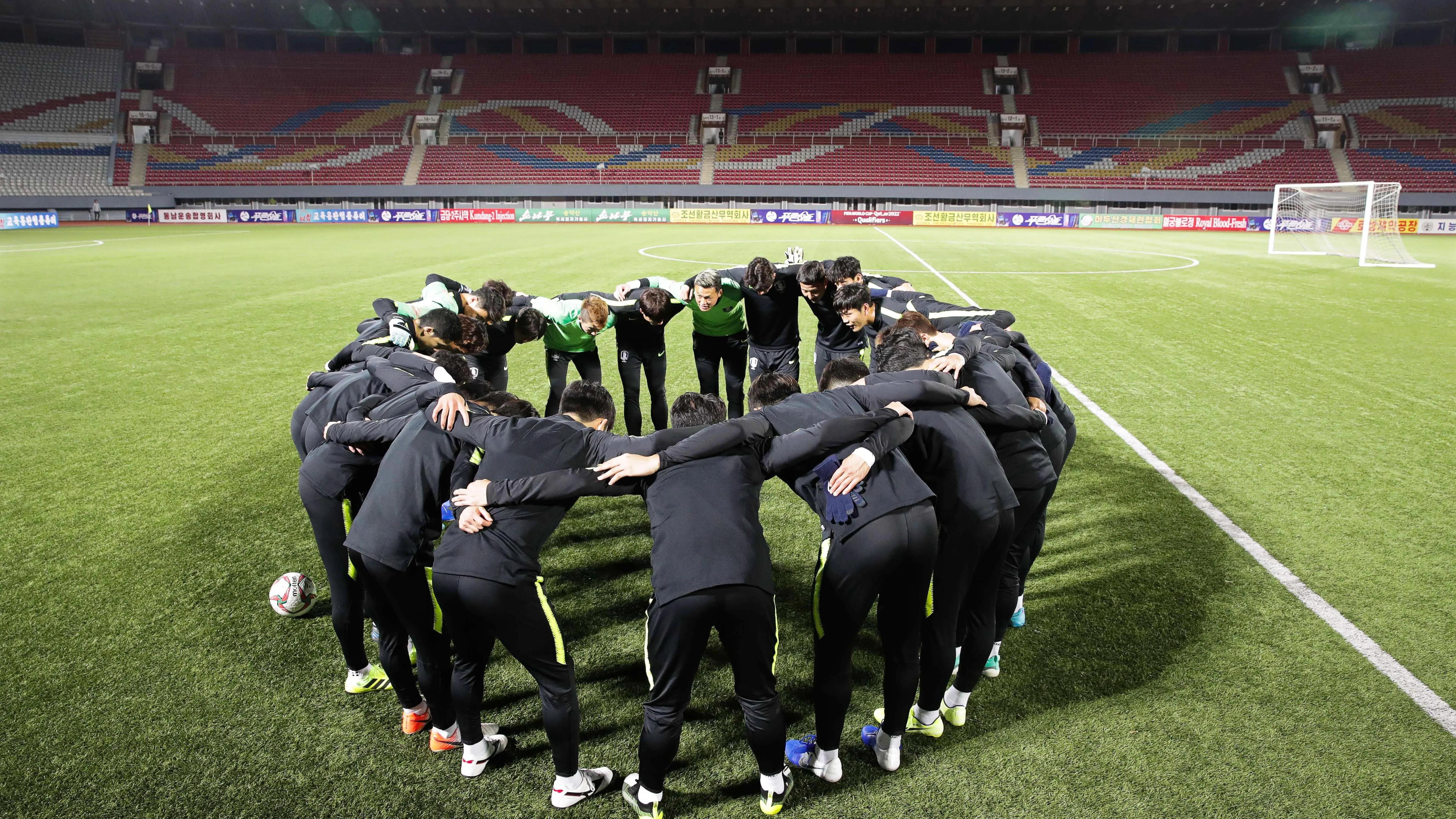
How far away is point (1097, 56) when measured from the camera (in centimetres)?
6125

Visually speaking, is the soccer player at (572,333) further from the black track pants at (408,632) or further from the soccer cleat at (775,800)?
the soccer cleat at (775,800)

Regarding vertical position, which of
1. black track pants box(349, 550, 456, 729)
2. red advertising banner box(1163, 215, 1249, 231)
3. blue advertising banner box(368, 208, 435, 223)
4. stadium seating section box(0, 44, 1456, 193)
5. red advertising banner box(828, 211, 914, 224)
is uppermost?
stadium seating section box(0, 44, 1456, 193)

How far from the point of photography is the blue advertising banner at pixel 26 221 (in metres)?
39.2

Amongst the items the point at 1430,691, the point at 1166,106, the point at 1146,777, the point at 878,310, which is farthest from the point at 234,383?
the point at 1166,106

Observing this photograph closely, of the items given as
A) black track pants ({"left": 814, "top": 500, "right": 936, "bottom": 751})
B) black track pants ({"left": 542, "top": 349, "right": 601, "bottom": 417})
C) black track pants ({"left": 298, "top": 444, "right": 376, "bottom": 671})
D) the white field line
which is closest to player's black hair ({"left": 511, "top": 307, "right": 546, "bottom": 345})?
black track pants ({"left": 542, "top": 349, "right": 601, "bottom": 417})

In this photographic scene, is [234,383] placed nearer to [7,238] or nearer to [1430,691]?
[1430,691]

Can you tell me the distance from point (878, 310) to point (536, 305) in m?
3.45

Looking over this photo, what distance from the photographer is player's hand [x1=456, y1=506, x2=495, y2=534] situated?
3.58 m

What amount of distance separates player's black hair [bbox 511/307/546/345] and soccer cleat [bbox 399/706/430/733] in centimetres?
391

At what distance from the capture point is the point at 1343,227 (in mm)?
32094

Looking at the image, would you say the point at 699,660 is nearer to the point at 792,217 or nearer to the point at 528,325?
the point at 528,325

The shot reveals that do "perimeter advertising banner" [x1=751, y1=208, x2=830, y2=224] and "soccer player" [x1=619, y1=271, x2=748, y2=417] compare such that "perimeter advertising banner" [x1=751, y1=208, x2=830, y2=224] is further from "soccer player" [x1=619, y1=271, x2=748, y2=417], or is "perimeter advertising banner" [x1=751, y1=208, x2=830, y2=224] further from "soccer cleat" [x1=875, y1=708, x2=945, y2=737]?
"soccer cleat" [x1=875, y1=708, x2=945, y2=737]

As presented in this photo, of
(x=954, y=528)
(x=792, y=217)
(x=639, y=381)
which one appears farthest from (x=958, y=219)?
(x=954, y=528)

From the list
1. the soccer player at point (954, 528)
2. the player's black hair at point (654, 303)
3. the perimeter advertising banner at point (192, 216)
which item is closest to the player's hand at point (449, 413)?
the soccer player at point (954, 528)
